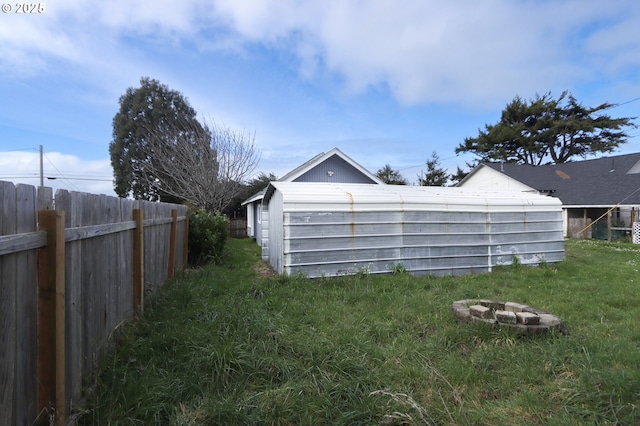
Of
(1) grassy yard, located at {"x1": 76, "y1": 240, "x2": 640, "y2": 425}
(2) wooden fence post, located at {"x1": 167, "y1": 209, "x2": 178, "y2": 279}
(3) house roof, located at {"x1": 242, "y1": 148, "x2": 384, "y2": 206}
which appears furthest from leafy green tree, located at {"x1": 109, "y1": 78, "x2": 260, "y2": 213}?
(1) grassy yard, located at {"x1": 76, "y1": 240, "x2": 640, "y2": 425}

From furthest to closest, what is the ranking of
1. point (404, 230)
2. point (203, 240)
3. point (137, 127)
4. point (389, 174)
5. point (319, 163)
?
point (389, 174) → point (137, 127) → point (319, 163) → point (203, 240) → point (404, 230)

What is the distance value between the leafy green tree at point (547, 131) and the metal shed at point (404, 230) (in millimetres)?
28209

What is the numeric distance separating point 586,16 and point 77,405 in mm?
14706

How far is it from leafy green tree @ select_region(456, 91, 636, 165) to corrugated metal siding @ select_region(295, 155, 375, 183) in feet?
80.9

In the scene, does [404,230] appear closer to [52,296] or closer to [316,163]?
[52,296]

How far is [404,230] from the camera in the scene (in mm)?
8227

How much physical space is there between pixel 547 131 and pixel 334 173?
27280 millimetres

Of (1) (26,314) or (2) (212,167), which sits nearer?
(1) (26,314)

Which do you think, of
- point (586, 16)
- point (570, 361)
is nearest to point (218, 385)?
point (570, 361)

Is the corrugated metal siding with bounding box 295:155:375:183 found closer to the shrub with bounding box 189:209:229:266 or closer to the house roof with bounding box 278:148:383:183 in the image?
the house roof with bounding box 278:148:383:183

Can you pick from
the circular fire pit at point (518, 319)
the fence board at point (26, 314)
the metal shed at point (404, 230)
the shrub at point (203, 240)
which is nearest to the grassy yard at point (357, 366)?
the circular fire pit at point (518, 319)

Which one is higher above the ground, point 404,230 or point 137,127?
point 137,127

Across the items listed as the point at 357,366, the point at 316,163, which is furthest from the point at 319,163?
the point at 357,366

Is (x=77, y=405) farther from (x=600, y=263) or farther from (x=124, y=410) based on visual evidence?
(x=600, y=263)
